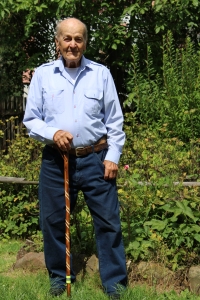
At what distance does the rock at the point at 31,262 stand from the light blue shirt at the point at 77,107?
134 centimetres

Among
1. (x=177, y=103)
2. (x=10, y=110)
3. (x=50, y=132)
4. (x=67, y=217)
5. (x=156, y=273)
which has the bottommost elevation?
(x=156, y=273)

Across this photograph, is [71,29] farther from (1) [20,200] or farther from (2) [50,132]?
(1) [20,200]

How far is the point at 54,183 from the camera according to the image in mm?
4434

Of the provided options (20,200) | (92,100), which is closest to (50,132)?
(92,100)

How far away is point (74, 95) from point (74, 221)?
4.59ft

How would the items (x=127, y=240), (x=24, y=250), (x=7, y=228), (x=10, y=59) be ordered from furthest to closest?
(x=10, y=59) → (x=7, y=228) → (x=24, y=250) → (x=127, y=240)

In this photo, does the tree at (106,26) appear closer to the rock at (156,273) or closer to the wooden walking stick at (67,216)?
the rock at (156,273)

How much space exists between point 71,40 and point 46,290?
1883 mm

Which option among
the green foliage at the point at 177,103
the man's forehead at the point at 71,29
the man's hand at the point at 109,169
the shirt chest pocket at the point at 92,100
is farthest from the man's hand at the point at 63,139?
the green foliage at the point at 177,103

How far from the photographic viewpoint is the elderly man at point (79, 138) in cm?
430

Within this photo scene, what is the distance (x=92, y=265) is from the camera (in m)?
5.02

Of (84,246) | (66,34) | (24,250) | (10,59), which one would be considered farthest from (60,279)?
(10,59)

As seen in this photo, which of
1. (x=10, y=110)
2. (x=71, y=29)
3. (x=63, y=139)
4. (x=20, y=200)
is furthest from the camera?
(x=10, y=110)

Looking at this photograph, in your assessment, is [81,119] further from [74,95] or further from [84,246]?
[84,246]
